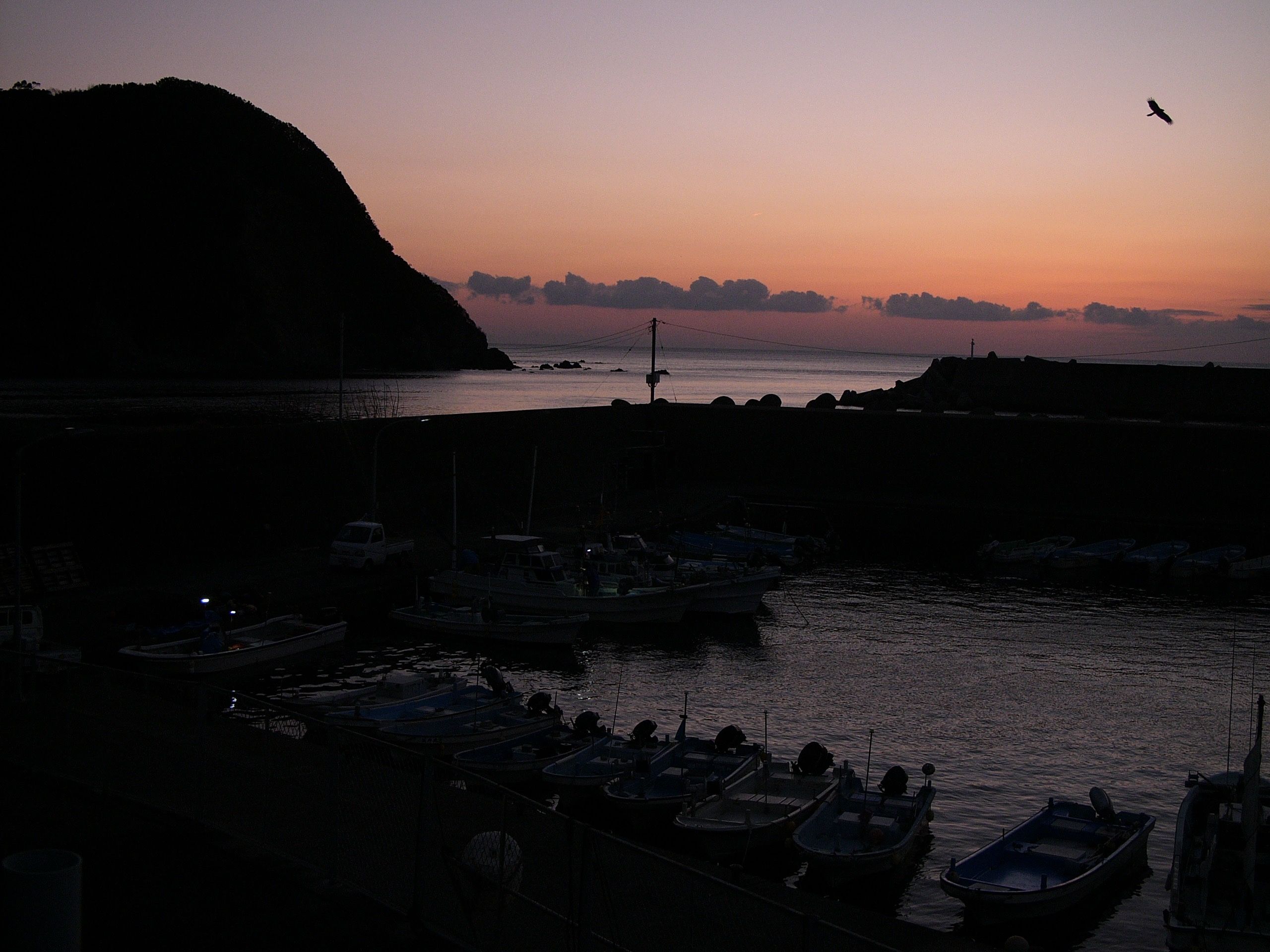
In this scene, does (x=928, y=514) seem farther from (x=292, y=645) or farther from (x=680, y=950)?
(x=680, y=950)

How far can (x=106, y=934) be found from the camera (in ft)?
25.3

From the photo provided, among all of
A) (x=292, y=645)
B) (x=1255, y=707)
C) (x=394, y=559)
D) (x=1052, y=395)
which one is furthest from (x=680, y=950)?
(x=1052, y=395)

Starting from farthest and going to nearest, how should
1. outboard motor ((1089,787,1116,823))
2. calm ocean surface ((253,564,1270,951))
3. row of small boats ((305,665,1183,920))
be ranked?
calm ocean surface ((253,564,1270,951))
outboard motor ((1089,787,1116,823))
row of small boats ((305,665,1183,920))

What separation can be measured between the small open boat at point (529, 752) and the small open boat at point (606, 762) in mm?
253

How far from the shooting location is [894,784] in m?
16.4

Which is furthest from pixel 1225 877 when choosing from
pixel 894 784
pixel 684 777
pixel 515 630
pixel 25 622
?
pixel 25 622

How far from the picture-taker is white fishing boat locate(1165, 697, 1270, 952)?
12.1 m

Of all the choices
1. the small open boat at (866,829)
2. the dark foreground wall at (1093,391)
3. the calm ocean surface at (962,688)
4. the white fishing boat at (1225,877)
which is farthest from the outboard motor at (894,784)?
the dark foreground wall at (1093,391)

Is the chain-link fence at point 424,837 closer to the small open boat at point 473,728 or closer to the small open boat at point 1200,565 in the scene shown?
the small open boat at point 473,728

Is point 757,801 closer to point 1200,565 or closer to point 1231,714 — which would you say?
point 1231,714

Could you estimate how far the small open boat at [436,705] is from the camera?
18938 mm

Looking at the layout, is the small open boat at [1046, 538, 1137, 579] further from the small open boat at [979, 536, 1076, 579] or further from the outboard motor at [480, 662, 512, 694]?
the outboard motor at [480, 662, 512, 694]

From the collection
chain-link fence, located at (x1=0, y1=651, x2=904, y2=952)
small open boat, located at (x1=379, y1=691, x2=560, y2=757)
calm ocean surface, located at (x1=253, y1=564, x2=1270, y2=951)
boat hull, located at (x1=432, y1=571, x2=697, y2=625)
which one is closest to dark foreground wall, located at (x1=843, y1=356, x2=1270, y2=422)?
calm ocean surface, located at (x1=253, y1=564, x2=1270, y2=951)

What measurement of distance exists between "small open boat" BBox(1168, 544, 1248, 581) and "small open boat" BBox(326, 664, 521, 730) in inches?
1109
